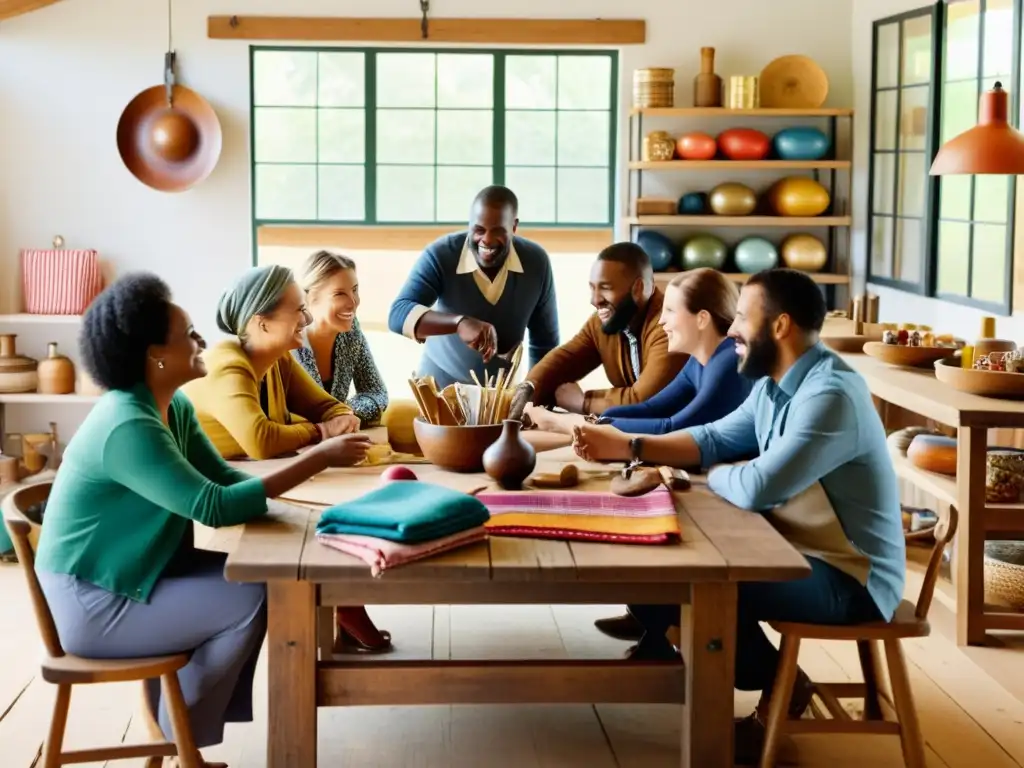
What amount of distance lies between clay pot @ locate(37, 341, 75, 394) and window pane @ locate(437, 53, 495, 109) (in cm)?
258

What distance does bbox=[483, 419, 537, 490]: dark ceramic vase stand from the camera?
321 cm

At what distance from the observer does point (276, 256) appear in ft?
26.7

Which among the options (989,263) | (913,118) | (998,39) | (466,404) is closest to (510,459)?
(466,404)

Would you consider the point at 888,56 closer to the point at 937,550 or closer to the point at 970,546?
the point at 970,546

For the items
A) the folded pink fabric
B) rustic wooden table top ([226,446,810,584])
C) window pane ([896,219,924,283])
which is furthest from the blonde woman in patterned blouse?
window pane ([896,219,924,283])

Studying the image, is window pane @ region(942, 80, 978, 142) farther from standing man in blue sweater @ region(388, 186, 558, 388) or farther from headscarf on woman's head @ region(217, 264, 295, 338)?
headscarf on woman's head @ region(217, 264, 295, 338)

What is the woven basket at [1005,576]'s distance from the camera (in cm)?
467

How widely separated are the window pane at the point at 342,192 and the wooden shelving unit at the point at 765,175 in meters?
1.57

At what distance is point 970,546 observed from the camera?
14.7 ft

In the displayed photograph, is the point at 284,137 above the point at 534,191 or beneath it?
above

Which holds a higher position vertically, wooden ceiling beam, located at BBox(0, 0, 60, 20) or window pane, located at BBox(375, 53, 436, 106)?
wooden ceiling beam, located at BBox(0, 0, 60, 20)

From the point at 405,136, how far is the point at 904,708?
5.65 meters

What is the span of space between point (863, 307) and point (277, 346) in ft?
11.5

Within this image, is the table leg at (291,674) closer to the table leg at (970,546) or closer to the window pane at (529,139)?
the table leg at (970,546)
